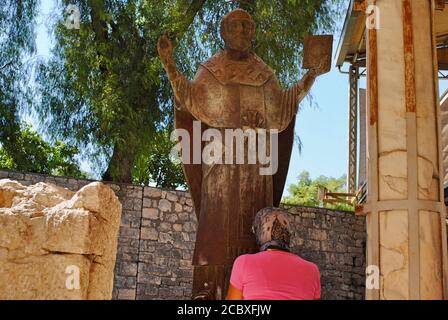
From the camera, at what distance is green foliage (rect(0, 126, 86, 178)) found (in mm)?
15297

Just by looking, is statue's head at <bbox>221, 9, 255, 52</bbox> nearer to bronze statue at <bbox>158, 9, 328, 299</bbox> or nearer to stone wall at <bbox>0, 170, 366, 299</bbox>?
bronze statue at <bbox>158, 9, 328, 299</bbox>

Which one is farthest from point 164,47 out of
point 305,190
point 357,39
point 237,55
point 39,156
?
point 305,190

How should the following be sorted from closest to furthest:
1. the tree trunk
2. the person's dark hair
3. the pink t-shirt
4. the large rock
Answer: the large rock < the pink t-shirt < the person's dark hair < the tree trunk

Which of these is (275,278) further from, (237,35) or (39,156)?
(39,156)

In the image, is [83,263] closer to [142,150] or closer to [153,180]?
[142,150]

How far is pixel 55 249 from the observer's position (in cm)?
294

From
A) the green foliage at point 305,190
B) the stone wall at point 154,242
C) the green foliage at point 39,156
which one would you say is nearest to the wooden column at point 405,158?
the stone wall at point 154,242

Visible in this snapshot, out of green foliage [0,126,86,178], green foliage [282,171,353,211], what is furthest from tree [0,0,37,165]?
green foliage [282,171,353,211]

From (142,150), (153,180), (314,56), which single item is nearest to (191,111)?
(314,56)

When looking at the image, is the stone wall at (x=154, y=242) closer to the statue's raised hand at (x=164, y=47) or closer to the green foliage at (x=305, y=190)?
the statue's raised hand at (x=164, y=47)

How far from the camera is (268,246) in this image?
348 cm

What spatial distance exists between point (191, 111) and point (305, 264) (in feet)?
5.76

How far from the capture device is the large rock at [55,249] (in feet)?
Answer: 9.52

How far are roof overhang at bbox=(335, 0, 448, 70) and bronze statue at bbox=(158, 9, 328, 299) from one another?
7098 mm
